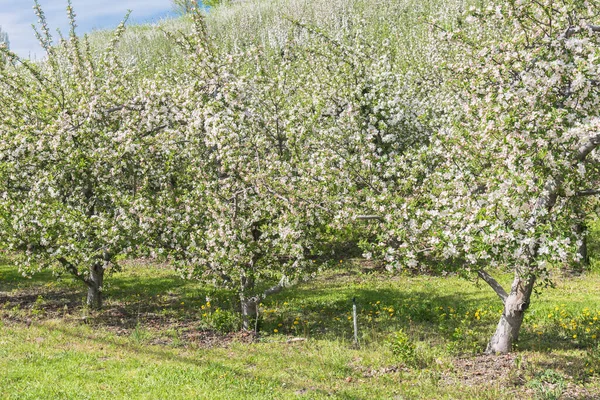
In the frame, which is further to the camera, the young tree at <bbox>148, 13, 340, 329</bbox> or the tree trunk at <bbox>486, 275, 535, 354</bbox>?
the young tree at <bbox>148, 13, 340, 329</bbox>

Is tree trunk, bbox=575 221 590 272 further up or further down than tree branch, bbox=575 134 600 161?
further down

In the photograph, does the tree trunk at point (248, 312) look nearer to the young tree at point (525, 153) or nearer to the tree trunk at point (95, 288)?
the young tree at point (525, 153)

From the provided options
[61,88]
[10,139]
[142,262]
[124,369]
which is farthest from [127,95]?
[142,262]

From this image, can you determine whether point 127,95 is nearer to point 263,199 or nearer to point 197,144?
point 197,144

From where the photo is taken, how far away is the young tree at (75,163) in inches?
491

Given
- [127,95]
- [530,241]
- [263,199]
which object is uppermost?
[127,95]

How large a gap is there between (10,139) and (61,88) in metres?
2.48

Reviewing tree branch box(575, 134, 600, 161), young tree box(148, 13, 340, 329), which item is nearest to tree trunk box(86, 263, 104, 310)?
young tree box(148, 13, 340, 329)

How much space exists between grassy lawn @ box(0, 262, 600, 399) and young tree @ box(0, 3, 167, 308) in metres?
2.05

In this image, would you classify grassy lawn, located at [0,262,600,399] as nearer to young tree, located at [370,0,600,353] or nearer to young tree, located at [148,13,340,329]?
young tree, located at [148,13,340,329]

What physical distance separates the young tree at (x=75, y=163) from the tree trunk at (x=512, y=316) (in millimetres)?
8424

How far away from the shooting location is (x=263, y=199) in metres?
11.7

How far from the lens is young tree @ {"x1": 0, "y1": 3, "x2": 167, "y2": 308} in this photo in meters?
12.5

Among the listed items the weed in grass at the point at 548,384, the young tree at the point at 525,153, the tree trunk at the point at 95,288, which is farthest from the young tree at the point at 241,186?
the weed in grass at the point at 548,384
